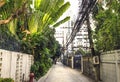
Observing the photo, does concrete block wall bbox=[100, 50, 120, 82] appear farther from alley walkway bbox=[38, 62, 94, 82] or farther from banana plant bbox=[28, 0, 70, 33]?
banana plant bbox=[28, 0, 70, 33]

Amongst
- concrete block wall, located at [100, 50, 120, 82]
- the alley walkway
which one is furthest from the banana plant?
concrete block wall, located at [100, 50, 120, 82]

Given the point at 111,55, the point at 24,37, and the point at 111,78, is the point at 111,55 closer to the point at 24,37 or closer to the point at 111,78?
the point at 111,78

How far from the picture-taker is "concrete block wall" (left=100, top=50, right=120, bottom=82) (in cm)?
1091

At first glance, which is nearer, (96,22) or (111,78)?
(111,78)

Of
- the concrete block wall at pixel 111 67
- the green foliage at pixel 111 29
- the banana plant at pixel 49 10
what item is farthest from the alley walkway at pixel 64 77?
the green foliage at pixel 111 29

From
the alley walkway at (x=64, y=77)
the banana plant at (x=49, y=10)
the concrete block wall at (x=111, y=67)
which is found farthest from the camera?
the alley walkway at (x=64, y=77)

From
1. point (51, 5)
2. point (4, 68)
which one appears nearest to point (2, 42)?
point (4, 68)

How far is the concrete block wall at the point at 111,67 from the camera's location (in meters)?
10.9

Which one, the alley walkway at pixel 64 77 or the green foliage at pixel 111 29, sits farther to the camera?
the alley walkway at pixel 64 77

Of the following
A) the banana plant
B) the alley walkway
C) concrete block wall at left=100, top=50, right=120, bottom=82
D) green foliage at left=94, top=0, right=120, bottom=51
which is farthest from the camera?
the alley walkway

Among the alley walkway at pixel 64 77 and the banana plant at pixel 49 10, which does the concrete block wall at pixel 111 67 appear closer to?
the alley walkway at pixel 64 77

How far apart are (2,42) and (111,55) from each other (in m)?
6.18

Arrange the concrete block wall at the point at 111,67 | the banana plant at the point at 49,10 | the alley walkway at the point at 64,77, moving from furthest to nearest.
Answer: the alley walkway at the point at 64,77 → the banana plant at the point at 49,10 → the concrete block wall at the point at 111,67

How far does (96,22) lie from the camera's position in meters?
17.2
